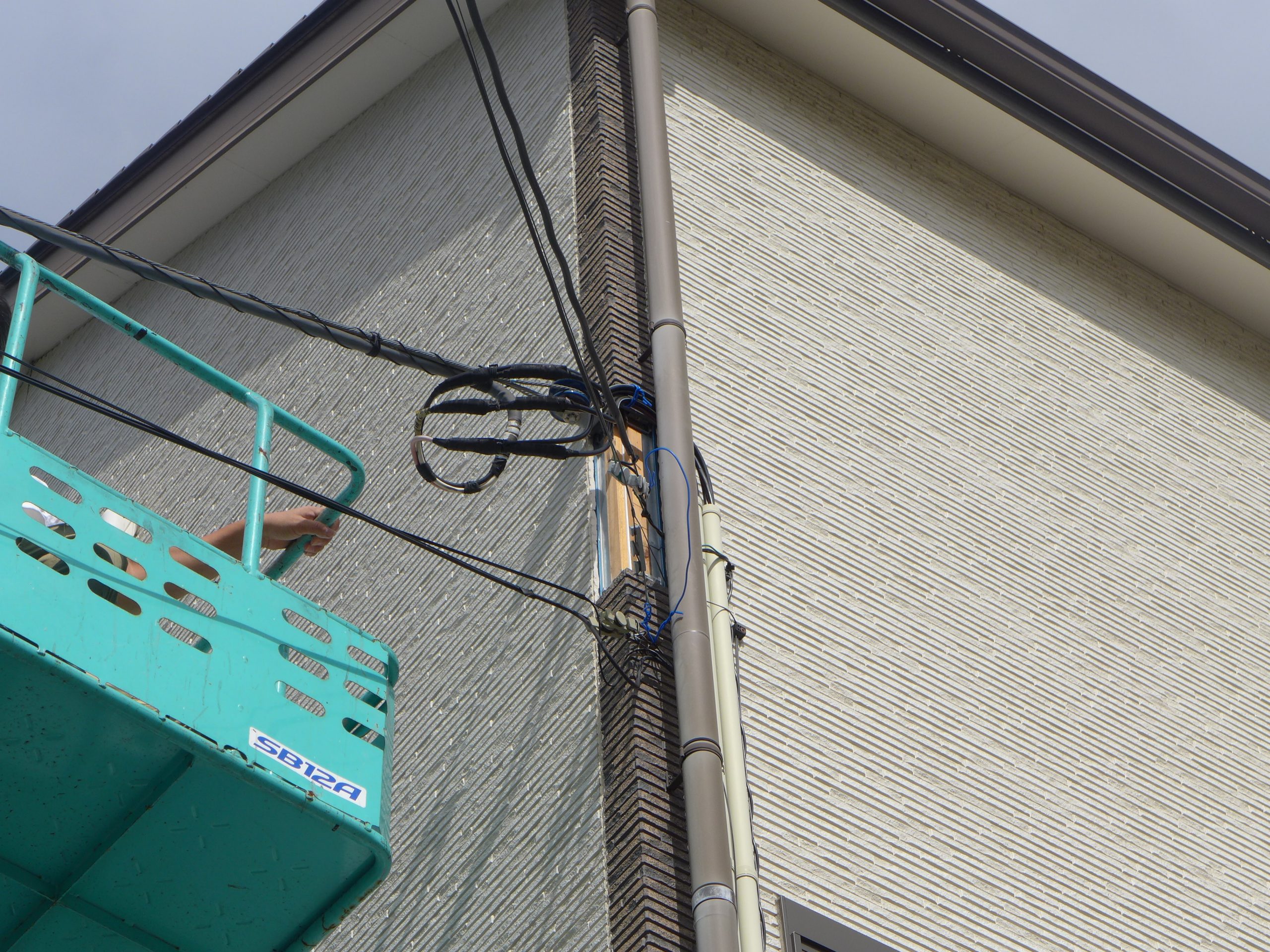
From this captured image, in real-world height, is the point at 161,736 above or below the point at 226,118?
below

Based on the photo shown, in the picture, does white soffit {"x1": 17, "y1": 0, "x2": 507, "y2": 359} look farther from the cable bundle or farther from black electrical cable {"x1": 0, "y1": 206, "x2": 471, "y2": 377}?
black electrical cable {"x1": 0, "y1": 206, "x2": 471, "y2": 377}

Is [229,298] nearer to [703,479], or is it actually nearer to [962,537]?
[703,479]

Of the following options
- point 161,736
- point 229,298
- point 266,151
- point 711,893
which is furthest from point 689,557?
point 266,151

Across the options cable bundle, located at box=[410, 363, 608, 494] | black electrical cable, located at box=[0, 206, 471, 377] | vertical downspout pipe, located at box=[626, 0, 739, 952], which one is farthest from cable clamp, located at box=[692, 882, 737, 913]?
black electrical cable, located at box=[0, 206, 471, 377]

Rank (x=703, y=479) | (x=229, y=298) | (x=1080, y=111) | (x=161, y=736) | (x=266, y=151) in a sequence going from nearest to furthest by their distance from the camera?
(x=161, y=736) → (x=229, y=298) → (x=703, y=479) → (x=1080, y=111) → (x=266, y=151)

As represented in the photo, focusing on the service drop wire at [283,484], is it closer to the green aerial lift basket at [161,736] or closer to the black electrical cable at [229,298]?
the green aerial lift basket at [161,736]

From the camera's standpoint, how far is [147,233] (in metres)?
12.9

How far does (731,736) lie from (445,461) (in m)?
2.86

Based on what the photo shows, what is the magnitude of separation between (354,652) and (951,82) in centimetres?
708

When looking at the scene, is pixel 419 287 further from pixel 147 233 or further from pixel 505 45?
pixel 147 233

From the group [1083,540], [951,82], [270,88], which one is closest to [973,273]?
[951,82]

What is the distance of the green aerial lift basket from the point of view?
5.04m

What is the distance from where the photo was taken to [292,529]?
655 cm

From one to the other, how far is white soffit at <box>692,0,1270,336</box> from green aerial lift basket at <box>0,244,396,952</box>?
21.3 ft
